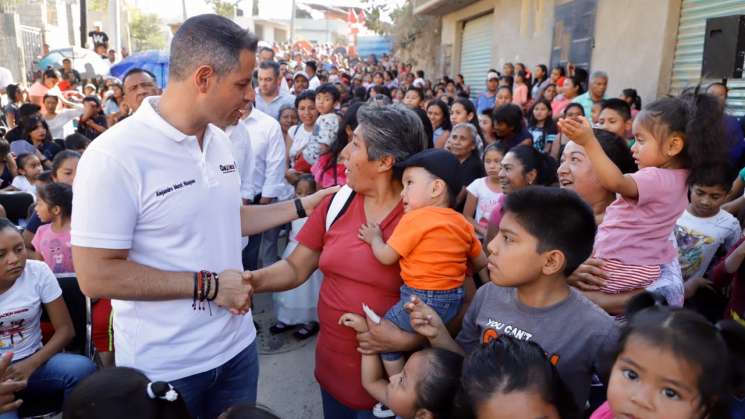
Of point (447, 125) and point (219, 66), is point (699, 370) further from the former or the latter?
point (447, 125)

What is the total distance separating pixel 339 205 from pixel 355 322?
0.48 m

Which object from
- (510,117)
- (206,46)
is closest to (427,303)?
(206,46)

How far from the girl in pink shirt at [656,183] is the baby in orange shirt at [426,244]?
598mm

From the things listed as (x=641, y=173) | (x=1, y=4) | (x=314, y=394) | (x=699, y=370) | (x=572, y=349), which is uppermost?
(x=1, y=4)

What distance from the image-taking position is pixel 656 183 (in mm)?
2006

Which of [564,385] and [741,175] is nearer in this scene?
[564,385]

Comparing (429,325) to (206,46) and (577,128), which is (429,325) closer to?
(577,128)

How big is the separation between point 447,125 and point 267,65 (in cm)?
210

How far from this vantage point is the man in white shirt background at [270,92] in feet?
18.9

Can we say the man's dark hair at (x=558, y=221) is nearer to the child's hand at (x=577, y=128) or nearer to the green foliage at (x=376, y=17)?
the child's hand at (x=577, y=128)

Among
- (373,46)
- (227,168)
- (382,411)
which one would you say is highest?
(373,46)

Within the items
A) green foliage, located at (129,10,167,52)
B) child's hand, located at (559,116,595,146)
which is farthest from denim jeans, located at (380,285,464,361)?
green foliage, located at (129,10,167,52)

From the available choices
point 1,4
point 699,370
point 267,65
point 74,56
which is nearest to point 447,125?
point 267,65

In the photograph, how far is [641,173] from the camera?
2029 millimetres
